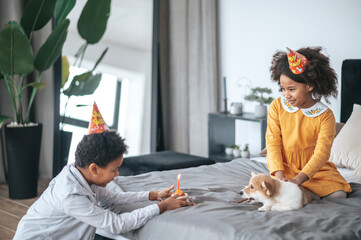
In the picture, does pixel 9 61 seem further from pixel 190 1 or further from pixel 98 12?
pixel 190 1

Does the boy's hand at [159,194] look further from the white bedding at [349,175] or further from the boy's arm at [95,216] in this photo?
the white bedding at [349,175]

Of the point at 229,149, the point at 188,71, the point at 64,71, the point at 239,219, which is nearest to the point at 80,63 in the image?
the point at 64,71

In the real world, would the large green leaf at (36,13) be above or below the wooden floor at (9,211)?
above

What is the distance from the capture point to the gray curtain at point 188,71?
431cm

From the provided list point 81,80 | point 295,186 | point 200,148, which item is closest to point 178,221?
point 295,186

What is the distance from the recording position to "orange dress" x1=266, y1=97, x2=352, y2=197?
2.05m

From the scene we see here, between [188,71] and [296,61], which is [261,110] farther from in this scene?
[296,61]

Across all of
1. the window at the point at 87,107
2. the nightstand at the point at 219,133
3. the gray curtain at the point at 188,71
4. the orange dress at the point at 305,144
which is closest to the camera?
the orange dress at the point at 305,144

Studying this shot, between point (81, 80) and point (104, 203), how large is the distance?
1997mm

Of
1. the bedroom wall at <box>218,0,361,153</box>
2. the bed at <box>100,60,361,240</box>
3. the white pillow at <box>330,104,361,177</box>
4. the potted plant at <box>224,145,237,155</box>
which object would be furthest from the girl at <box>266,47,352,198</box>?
the potted plant at <box>224,145,237,155</box>

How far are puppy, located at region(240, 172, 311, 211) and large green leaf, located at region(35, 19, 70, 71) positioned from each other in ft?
6.88

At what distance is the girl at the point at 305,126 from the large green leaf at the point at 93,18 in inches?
69.7

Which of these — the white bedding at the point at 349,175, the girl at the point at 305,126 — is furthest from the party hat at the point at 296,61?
the white bedding at the point at 349,175

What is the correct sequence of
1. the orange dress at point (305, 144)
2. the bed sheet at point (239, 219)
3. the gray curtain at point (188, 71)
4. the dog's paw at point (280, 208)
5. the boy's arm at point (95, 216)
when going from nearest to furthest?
the bed sheet at point (239, 219) → the boy's arm at point (95, 216) → the dog's paw at point (280, 208) → the orange dress at point (305, 144) → the gray curtain at point (188, 71)
